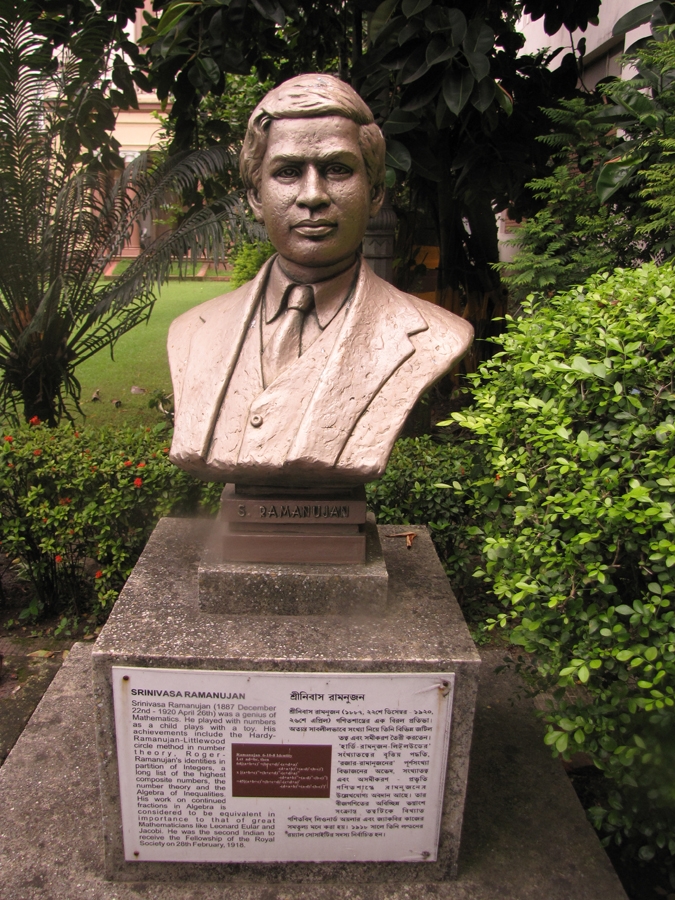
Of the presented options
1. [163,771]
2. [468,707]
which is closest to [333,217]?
[468,707]

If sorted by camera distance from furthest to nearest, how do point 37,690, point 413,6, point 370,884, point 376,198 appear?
point 37,690, point 413,6, point 376,198, point 370,884

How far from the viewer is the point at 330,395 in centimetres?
222

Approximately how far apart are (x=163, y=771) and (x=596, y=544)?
1411 mm

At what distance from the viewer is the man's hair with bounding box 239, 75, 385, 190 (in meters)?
2.12

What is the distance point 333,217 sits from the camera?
2.20 metres

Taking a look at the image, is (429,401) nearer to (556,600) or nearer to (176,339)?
(176,339)

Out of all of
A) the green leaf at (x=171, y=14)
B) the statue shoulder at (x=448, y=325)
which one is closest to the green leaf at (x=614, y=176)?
the statue shoulder at (x=448, y=325)

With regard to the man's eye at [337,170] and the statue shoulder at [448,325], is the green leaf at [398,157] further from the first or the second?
the man's eye at [337,170]

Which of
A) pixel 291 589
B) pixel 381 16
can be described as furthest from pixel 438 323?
pixel 381 16

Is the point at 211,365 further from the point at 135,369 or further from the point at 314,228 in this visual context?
the point at 135,369

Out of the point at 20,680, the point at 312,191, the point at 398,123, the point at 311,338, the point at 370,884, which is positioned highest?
the point at 398,123

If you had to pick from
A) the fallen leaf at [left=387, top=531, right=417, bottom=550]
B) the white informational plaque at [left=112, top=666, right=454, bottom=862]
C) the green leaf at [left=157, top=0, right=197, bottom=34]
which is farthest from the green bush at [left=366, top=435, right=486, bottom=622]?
the green leaf at [left=157, top=0, right=197, bottom=34]

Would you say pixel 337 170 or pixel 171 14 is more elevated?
pixel 171 14

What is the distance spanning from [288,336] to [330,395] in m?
0.28
